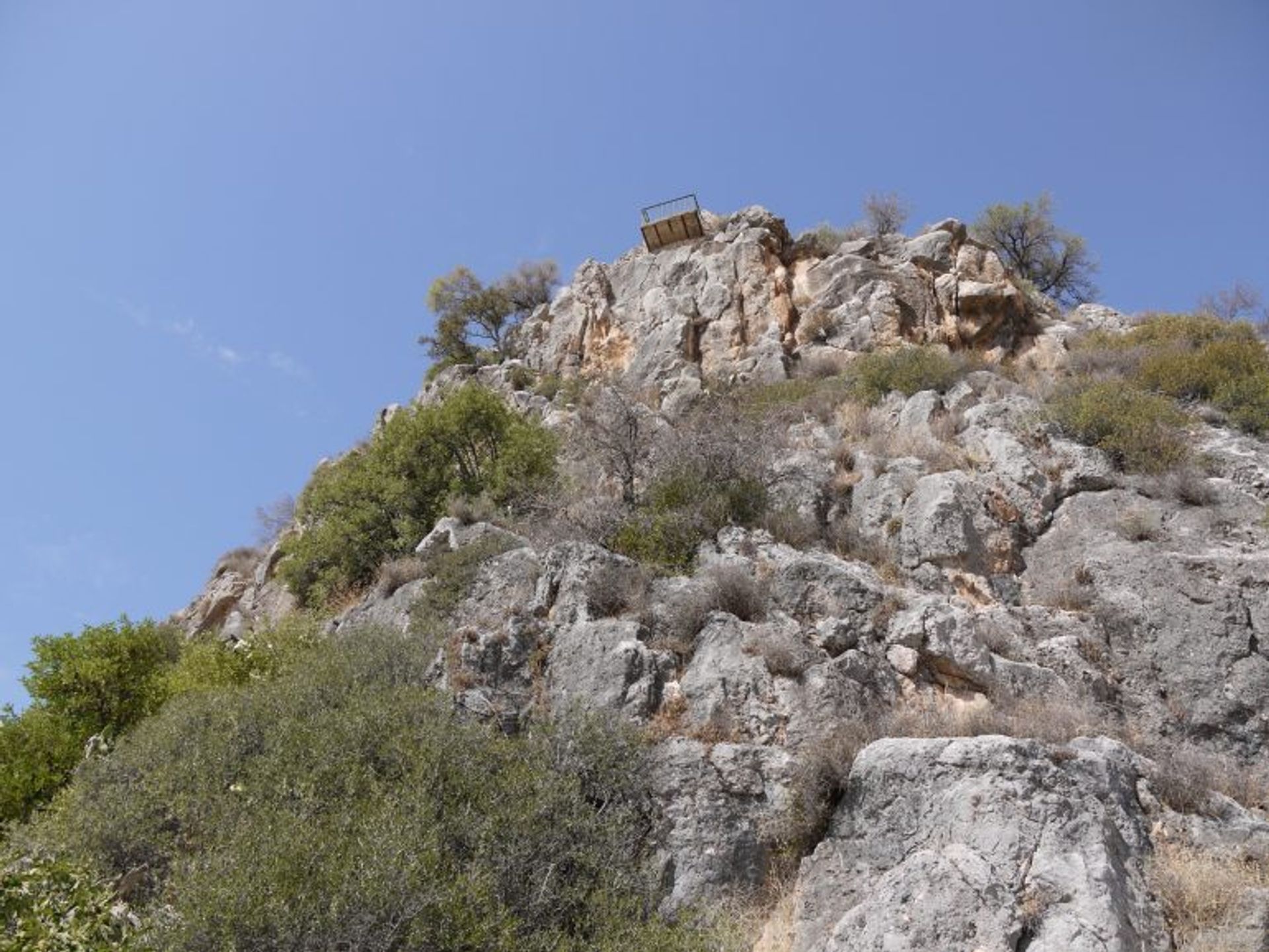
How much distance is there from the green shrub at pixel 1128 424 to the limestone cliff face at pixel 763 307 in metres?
5.78

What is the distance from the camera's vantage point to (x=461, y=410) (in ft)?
56.8

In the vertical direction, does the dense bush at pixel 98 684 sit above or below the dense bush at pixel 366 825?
above

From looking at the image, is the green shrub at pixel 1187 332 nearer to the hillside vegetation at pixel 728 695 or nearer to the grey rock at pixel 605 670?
the hillside vegetation at pixel 728 695

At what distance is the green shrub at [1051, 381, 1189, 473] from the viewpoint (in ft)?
42.8

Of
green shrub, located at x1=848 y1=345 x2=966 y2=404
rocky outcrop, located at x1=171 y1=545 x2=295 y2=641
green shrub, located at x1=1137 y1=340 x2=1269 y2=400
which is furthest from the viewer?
rocky outcrop, located at x1=171 y1=545 x2=295 y2=641

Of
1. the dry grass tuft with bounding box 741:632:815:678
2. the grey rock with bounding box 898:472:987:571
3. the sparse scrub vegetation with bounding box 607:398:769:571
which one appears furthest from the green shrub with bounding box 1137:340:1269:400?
the dry grass tuft with bounding box 741:632:815:678

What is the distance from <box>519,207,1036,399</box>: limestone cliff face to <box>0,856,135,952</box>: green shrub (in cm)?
1426

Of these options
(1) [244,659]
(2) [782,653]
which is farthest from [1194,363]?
(1) [244,659]

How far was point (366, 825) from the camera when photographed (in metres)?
7.35

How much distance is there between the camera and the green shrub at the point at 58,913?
6008mm

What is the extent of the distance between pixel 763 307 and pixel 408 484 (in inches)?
382

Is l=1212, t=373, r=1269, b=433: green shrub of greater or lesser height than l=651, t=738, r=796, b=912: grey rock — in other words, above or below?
above

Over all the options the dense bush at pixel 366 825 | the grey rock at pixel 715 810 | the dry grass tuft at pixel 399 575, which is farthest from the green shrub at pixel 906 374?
the dense bush at pixel 366 825

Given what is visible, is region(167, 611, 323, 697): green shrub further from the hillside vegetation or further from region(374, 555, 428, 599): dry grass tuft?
region(374, 555, 428, 599): dry grass tuft
